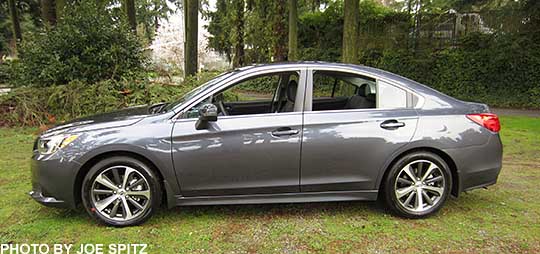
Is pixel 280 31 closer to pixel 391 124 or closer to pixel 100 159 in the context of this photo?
pixel 391 124

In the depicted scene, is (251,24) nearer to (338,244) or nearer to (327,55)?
(327,55)

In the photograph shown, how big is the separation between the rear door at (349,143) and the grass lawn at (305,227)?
393 mm

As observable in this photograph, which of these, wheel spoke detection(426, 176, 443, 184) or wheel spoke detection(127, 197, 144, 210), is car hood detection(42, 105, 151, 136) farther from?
wheel spoke detection(426, 176, 443, 184)

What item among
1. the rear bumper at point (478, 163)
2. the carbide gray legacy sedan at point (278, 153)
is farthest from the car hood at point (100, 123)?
the rear bumper at point (478, 163)

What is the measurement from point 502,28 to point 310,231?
1314 centimetres

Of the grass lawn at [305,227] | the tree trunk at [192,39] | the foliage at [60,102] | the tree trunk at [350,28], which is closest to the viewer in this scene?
the grass lawn at [305,227]

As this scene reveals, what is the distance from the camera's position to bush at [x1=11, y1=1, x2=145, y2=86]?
27.8 feet

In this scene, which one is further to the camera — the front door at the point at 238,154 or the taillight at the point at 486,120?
the taillight at the point at 486,120

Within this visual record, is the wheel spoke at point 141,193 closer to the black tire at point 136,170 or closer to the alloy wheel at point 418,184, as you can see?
the black tire at point 136,170

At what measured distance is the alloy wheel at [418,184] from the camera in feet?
11.4

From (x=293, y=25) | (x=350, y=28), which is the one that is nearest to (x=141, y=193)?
(x=350, y=28)

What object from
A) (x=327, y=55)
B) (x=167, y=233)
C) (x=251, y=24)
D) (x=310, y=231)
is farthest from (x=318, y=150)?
(x=251, y=24)

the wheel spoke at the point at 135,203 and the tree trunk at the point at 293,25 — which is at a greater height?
the tree trunk at the point at 293,25

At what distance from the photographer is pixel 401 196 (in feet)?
11.4
